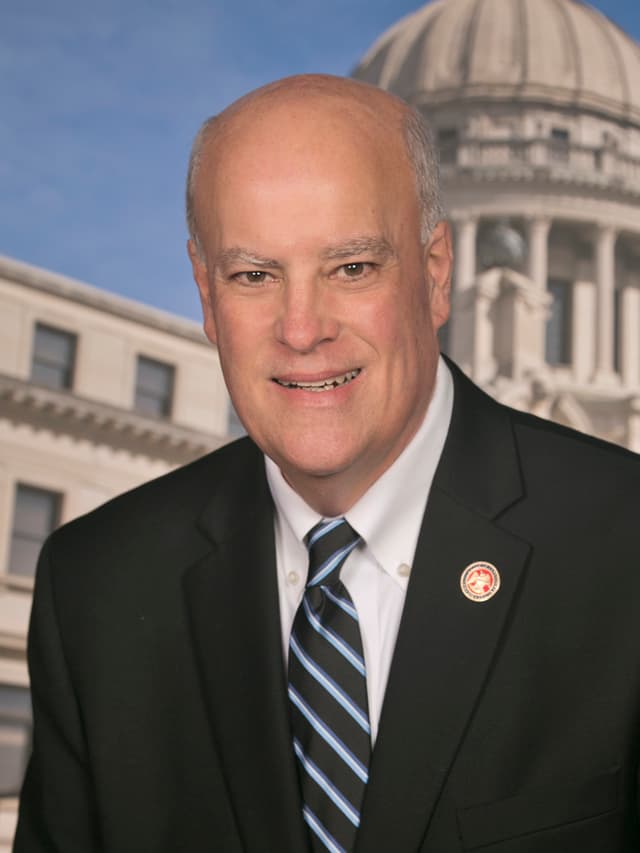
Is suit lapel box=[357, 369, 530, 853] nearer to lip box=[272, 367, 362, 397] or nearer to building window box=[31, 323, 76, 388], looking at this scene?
lip box=[272, 367, 362, 397]

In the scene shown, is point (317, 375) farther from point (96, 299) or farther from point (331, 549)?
point (96, 299)

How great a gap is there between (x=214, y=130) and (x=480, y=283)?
47.3 m

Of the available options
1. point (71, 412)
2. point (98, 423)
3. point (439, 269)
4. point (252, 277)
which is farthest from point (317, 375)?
point (98, 423)

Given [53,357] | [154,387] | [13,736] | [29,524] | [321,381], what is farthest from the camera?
[154,387]

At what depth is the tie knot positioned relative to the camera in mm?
3004

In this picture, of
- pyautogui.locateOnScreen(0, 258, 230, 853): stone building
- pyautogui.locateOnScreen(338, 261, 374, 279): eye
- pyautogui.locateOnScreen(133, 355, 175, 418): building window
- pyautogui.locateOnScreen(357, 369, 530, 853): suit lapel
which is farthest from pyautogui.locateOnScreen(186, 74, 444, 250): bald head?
pyautogui.locateOnScreen(133, 355, 175, 418): building window

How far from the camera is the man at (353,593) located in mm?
2752

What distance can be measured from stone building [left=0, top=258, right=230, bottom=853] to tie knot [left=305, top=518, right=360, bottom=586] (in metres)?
30.9

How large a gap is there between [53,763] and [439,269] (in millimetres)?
1461

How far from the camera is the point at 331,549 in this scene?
302 cm

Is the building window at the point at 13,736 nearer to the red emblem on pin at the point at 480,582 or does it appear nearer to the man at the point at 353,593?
the man at the point at 353,593

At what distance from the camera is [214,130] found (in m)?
2.93

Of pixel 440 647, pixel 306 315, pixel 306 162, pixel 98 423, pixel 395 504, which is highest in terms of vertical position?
pixel 98 423

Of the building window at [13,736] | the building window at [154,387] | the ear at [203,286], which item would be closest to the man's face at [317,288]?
the ear at [203,286]
